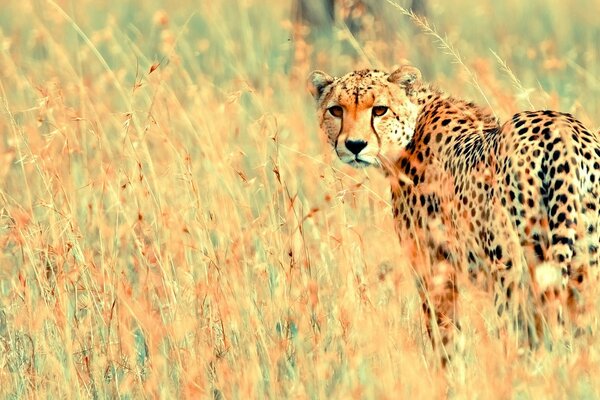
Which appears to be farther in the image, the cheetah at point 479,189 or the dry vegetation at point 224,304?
the cheetah at point 479,189

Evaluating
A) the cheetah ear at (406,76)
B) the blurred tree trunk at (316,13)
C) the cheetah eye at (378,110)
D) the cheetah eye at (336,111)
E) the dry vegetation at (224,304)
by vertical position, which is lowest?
the dry vegetation at (224,304)

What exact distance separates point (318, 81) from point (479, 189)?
107cm

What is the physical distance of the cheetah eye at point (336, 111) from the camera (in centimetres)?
443

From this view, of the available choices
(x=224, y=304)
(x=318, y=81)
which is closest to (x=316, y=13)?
(x=318, y=81)

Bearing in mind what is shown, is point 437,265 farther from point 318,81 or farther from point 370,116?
point 318,81

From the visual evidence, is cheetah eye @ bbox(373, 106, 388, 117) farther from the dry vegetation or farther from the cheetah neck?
the dry vegetation

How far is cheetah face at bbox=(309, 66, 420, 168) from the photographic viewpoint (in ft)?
14.2

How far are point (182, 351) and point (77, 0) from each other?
813 cm

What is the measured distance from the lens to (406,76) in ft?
14.6

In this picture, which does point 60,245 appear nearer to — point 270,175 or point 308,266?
point 308,266

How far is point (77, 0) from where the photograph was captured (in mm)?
11258

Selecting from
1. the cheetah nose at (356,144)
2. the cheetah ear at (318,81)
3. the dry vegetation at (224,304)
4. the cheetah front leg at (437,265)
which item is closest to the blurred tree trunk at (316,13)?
the dry vegetation at (224,304)

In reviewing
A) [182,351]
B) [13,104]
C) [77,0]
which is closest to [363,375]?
[182,351]

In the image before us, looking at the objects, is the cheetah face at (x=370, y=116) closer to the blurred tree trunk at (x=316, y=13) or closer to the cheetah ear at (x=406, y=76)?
the cheetah ear at (x=406, y=76)
